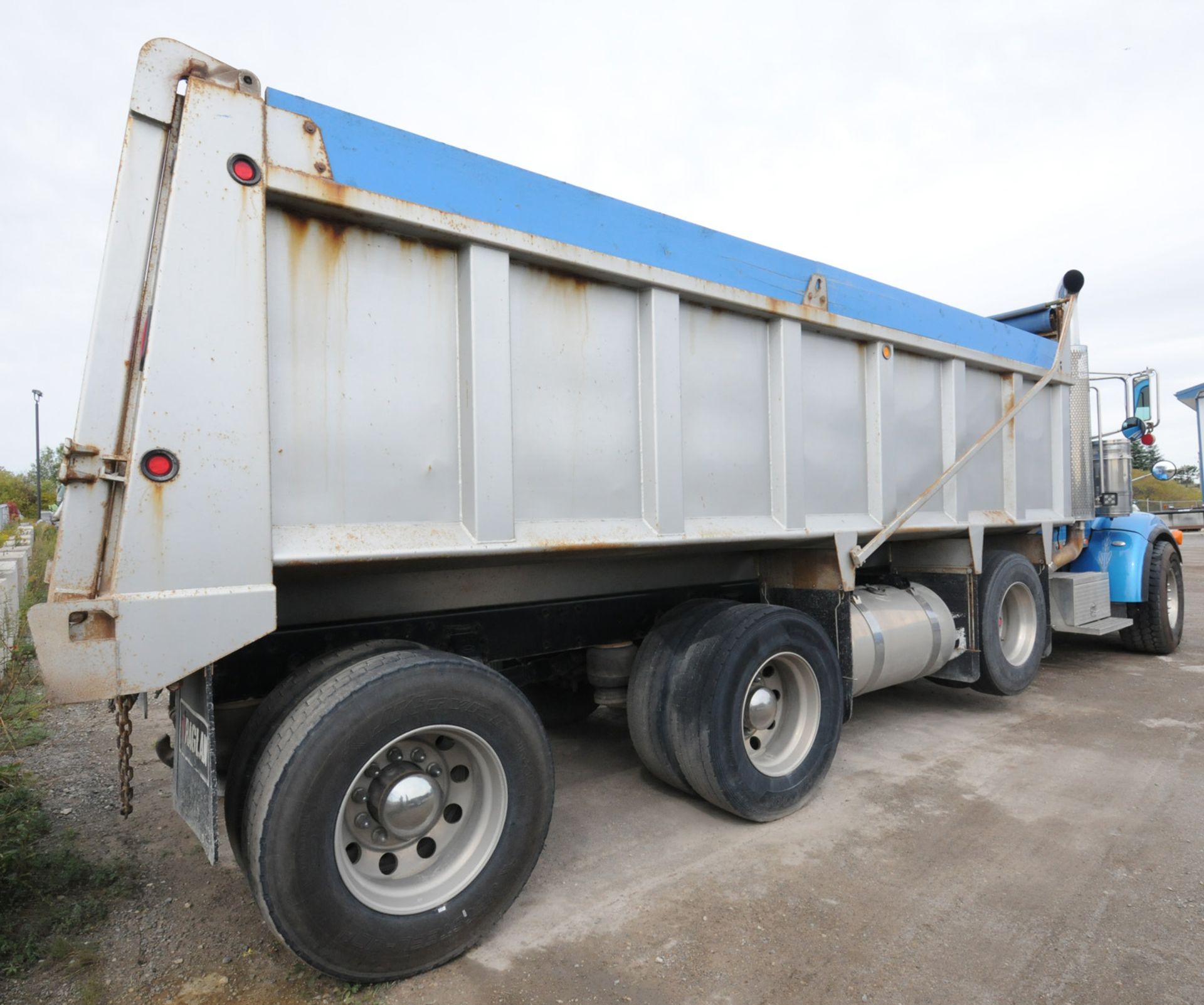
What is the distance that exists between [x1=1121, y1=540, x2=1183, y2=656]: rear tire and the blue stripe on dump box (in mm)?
4855

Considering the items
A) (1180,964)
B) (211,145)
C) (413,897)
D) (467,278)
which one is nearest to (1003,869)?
(1180,964)

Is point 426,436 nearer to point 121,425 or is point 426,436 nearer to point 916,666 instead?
point 121,425

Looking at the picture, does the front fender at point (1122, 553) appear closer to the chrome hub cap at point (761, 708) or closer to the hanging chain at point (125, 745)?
the chrome hub cap at point (761, 708)

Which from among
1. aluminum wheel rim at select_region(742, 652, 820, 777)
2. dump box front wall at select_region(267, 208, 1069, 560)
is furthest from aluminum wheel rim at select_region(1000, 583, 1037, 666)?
aluminum wheel rim at select_region(742, 652, 820, 777)

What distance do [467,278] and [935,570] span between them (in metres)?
4.23

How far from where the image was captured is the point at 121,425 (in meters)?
2.14

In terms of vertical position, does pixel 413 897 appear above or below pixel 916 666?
below

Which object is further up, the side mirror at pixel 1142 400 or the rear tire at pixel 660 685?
the side mirror at pixel 1142 400

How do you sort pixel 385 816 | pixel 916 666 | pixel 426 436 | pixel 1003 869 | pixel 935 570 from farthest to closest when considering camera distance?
pixel 935 570, pixel 916 666, pixel 1003 869, pixel 426 436, pixel 385 816

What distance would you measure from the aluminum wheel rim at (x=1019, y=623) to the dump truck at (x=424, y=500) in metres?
2.23

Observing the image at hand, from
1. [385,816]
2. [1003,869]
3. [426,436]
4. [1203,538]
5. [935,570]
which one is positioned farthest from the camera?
[1203,538]

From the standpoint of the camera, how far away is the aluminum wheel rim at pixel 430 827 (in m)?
2.47

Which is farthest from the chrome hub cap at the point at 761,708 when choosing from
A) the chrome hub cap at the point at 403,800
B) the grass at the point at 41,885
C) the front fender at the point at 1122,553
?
the front fender at the point at 1122,553

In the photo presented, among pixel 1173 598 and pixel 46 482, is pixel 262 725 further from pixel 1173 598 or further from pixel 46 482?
pixel 46 482
